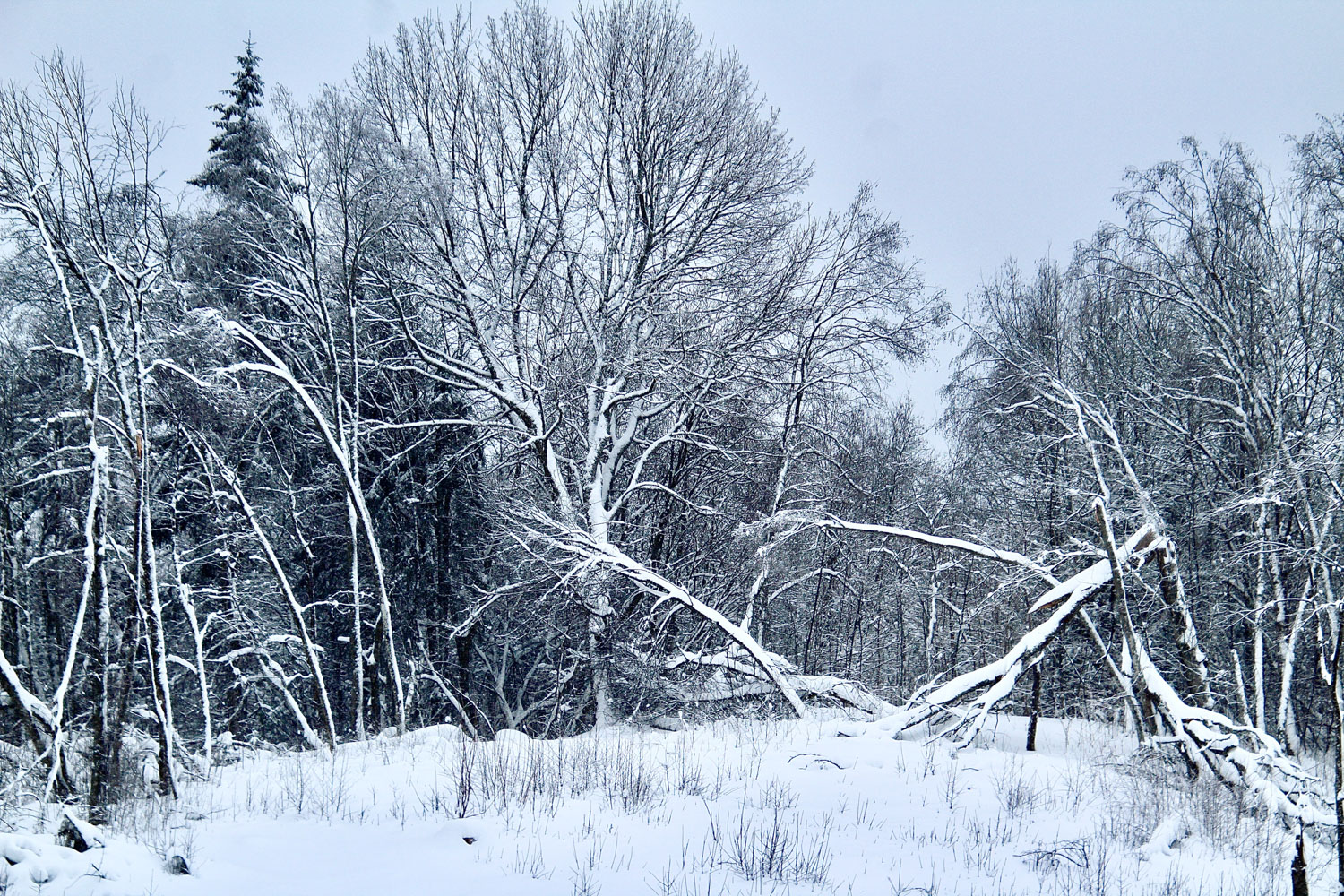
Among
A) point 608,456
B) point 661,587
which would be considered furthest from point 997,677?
point 608,456

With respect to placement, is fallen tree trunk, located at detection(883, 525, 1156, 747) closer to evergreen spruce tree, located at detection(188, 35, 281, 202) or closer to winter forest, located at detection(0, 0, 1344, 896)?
winter forest, located at detection(0, 0, 1344, 896)

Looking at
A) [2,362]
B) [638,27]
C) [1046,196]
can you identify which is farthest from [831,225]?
[1046,196]

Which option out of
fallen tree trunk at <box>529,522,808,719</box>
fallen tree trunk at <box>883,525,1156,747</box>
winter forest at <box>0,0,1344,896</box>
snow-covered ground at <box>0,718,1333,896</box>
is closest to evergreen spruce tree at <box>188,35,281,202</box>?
winter forest at <box>0,0,1344,896</box>

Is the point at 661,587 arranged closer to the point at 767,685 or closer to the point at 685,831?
the point at 767,685

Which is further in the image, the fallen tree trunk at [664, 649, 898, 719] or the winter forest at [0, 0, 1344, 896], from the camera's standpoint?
the fallen tree trunk at [664, 649, 898, 719]

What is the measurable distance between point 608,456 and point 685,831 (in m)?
10.3

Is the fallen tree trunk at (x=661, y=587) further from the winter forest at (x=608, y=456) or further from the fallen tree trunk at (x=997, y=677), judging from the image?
the fallen tree trunk at (x=997, y=677)

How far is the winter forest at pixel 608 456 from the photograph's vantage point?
6715mm

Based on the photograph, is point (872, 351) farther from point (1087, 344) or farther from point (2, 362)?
point (2, 362)

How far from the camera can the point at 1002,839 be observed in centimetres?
510

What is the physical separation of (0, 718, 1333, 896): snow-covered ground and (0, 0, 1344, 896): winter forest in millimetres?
92

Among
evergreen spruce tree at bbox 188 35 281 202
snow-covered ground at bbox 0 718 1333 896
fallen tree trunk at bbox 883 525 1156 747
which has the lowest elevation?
snow-covered ground at bbox 0 718 1333 896

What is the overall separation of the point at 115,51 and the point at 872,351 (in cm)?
1345

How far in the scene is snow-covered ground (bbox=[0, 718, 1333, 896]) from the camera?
13.5 ft
